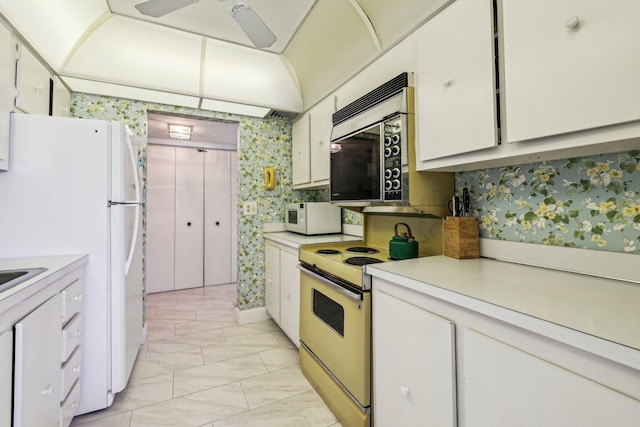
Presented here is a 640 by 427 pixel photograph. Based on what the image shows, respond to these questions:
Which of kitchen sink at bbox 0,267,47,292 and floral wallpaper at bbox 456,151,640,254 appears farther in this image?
kitchen sink at bbox 0,267,47,292

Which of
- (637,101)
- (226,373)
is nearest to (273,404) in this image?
(226,373)

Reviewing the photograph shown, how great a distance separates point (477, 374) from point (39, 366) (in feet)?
5.10

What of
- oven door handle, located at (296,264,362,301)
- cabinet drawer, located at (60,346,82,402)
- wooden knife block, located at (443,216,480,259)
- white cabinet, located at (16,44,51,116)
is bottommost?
cabinet drawer, located at (60,346,82,402)

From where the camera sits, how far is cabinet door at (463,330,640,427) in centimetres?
60

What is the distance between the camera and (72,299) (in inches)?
55.1

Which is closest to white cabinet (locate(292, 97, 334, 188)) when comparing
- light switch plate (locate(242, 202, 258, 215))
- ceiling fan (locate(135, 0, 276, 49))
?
light switch plate (locate(242, 202, 258, 215))

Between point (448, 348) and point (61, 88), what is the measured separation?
3025 millimetres

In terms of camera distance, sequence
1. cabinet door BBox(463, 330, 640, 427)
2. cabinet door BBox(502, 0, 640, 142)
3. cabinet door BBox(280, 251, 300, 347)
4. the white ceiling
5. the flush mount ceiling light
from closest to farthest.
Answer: cabinet door BBox(463, 330, 640, 427), cabinet door BBox(502, 0, 640, 142), the white ceiling, cabinet door BBox(280, 251, 300, 347), the flush mount ceiling light

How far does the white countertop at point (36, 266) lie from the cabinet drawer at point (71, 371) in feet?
1.49

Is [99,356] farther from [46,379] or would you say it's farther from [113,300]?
[46,379]

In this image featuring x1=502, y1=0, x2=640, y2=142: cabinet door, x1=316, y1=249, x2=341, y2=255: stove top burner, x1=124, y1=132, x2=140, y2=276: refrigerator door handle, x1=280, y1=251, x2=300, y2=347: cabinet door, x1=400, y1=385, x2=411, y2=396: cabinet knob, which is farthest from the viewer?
x1=280, y1=251, x2=300, y2=347: cabinet door

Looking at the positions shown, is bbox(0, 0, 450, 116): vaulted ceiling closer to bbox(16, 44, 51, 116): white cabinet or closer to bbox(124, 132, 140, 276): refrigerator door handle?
bbox(16, 44, 51, 116): white cabinet

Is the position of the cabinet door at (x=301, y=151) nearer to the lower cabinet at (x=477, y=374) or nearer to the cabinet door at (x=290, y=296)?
the cabinet door at (x=290, y=296)

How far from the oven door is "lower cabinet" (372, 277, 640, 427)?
54 millimetres
